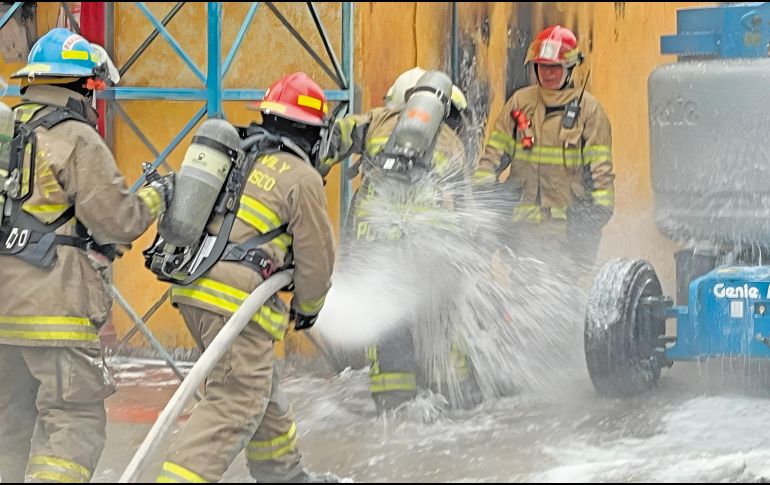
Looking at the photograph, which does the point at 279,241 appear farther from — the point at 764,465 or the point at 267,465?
the point at 764,465

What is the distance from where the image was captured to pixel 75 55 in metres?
5.66

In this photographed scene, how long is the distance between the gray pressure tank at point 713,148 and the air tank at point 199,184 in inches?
124

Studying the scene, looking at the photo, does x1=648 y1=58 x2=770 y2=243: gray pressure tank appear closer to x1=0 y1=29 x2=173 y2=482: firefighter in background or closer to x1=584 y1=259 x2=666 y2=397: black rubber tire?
x1=584 y1=259 x2=666 y2=397: black rubber tire

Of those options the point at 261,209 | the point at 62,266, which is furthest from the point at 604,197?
the point at 62,266

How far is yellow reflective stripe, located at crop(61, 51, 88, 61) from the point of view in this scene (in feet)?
18.5

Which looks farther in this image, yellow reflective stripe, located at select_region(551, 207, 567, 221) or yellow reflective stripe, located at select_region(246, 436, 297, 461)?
yellow reflective stripe, located at select_region(551, 207, 567, 221)

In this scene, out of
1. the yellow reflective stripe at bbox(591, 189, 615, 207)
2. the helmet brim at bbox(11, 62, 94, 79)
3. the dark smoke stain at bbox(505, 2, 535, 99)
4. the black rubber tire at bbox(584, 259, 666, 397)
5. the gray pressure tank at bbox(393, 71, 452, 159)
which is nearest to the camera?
the helmet brim at bbox(11, 62, 94, 79)

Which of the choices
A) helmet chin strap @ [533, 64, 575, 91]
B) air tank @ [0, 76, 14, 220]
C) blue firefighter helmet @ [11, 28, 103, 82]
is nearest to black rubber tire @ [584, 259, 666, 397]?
helmet chin strap @ [533, 64, 575, 91]

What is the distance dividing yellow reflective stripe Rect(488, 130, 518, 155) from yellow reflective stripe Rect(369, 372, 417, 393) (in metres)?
1.78

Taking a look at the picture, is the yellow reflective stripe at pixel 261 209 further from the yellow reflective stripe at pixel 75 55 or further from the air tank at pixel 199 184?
the yellow reflective stripe at pixel 75 55

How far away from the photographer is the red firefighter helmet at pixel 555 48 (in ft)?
27.0

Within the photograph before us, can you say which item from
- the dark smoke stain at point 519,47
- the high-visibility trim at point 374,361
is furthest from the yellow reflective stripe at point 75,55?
the dark smoke stain at point 519,47

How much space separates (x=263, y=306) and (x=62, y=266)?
2.58 ft

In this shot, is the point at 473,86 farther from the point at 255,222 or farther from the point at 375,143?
the point at 255,222
